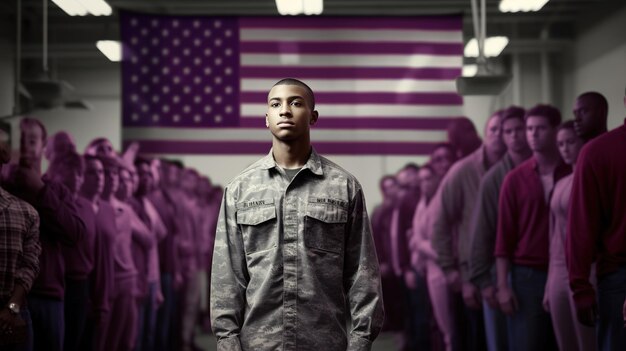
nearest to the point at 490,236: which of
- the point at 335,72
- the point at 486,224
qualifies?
the point at 486,224

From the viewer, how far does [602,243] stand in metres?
4.71

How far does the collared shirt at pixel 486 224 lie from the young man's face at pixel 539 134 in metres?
0.20

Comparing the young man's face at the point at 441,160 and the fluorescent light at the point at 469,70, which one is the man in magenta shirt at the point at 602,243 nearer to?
the young man's face at the point at 441,160

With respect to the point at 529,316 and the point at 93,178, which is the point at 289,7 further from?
the point at 529,316

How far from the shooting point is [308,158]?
109 inches

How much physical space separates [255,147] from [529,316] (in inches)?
88.0

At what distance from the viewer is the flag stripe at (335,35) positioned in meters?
5.52

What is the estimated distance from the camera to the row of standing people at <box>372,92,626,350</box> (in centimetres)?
515

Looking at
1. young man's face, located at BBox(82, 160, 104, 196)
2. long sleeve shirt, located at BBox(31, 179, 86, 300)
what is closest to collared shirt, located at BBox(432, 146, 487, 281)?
young man's face, located at BBox(82, 160, 104, 196)

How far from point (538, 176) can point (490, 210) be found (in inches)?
15.8

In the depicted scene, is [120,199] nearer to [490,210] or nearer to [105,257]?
[105,257]

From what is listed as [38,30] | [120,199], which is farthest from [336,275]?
[38,30]

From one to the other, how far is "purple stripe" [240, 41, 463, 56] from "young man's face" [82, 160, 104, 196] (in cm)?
134

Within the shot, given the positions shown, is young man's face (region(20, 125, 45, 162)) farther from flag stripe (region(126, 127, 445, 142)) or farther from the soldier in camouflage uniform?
→ the soldier in camouflage uniform
